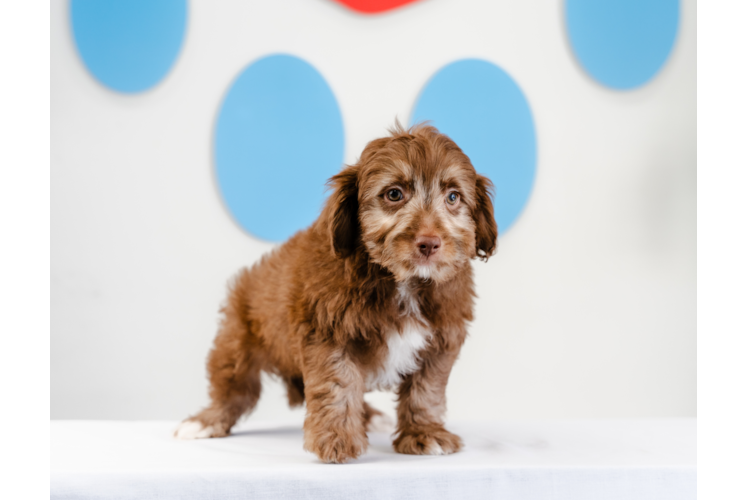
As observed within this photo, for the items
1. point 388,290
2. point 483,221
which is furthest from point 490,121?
point 388,290

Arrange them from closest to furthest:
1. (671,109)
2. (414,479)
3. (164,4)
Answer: (414,479)
(164,4)
(671,109)

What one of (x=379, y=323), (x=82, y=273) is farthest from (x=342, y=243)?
(x=82, y=273)

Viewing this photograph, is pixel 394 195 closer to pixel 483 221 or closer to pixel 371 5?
pixel 483 221

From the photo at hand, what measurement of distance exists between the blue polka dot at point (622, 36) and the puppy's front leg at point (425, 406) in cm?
303

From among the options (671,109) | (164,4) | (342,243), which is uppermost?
(164,4)

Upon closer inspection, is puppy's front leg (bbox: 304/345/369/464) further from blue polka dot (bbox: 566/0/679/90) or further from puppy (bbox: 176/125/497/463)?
blue polka dot (bbox: 566/0/679/90)

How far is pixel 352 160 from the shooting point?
4.30 m

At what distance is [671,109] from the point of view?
462cm

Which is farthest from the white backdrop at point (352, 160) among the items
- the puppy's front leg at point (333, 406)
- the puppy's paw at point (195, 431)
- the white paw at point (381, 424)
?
the puppy's front leg at point (333, 406)

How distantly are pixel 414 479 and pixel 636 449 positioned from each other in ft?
3.61

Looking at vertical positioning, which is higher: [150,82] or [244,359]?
[150,82]

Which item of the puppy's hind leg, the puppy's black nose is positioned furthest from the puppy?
the puppy's hind leg

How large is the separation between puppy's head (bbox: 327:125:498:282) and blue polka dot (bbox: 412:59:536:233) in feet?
6.46

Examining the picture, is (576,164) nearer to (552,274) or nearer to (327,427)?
(552,274)
